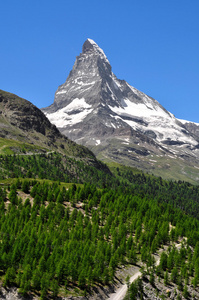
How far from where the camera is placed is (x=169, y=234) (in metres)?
169

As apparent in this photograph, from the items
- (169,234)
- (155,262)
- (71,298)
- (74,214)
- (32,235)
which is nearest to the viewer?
(71,298)

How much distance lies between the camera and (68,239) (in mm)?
126500

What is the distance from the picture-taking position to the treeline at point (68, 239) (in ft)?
309

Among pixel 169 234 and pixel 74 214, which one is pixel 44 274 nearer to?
pixel 74 214

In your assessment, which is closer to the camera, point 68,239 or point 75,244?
point 75,244

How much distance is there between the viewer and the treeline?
309 ft

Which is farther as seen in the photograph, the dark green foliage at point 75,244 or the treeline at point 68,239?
the dark green foliage at point 75,244

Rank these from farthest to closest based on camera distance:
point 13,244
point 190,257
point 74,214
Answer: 1. point 74,214
2. point 190,257
3. point 13,244

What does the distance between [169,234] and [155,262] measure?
44291mm

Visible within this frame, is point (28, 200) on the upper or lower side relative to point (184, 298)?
upper

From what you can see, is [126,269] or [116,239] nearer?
[126,269]

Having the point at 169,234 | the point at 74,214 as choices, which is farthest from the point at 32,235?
the point at 169,234

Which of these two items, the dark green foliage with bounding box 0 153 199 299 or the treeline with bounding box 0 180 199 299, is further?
the dark green foliage with bounding box 0 153 199 299

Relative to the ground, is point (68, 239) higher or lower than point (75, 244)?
lower
